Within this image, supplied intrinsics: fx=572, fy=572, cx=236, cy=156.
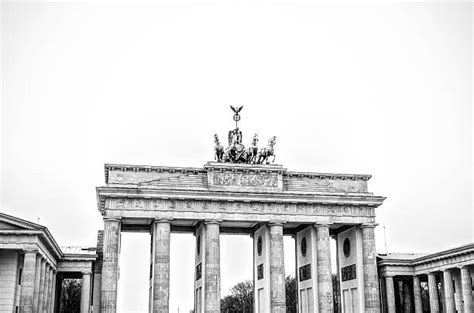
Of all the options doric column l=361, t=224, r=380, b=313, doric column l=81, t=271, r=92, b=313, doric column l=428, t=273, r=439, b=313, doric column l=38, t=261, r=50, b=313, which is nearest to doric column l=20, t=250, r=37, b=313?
doric column l=38, t=261, r=50, b=313

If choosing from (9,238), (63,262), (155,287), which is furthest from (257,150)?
(9,238)

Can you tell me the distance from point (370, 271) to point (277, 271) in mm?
7441

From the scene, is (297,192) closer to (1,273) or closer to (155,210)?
(155,210)

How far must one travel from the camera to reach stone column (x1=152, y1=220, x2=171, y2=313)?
4034 centimetres

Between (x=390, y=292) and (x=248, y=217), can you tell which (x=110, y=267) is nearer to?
(x=248, y=217)

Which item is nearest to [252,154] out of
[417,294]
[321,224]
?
[321,224]

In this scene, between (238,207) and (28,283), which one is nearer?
(28,283)

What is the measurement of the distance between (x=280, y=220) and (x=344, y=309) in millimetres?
10705

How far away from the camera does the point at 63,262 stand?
4297 centimetres

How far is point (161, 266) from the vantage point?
135 ft

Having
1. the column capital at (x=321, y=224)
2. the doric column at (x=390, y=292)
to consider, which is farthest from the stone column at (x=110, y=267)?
the doric column at (x=390, y=292)

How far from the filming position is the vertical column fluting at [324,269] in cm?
4322

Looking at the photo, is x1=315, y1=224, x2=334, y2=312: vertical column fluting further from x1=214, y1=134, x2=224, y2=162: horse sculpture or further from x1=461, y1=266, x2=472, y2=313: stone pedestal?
x1=461, y1=266, x2=472, y2=313: stone pedestal

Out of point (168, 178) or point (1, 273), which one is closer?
point (1, 273)
